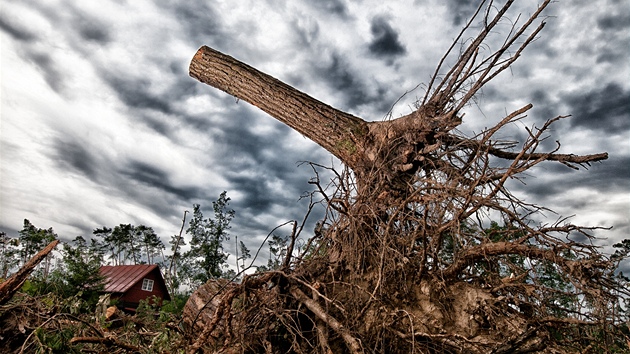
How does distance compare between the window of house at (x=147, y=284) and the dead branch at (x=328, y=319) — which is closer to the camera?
the dead branch at (x=328, y=319)

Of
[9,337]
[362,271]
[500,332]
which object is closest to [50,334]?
[9,337]

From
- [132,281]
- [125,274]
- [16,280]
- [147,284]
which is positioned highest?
[125,274]

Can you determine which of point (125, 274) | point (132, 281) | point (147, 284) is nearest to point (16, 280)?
point (132, 281)

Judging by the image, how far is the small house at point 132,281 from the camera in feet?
56.2

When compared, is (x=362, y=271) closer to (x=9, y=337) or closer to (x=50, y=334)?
(x=50, y=334)

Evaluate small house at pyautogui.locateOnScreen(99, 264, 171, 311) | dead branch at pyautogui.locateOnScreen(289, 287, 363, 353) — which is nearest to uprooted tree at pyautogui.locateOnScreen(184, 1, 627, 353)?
dead branch at pyautogui.locateOnScreen(289, 287, 363, 353)

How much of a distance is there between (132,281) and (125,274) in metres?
0.68

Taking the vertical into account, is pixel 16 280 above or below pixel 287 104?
below

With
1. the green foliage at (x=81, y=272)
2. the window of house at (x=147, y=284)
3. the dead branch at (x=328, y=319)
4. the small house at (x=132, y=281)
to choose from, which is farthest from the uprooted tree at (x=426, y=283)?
the window of house at (x=147, y=284)

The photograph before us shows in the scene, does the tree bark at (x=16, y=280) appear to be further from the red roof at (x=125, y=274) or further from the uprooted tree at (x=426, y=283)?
the red roof at (x=125, y=274)

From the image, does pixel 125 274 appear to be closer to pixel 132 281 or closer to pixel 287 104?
pixel 132 281

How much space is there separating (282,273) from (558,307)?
5.85 ft

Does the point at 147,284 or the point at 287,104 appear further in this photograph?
the point at 147,284

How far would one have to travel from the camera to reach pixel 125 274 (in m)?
18.3
